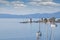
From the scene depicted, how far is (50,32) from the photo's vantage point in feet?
10.7

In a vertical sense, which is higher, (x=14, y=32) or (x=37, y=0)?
(x=37, y=0)

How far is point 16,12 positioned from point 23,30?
36 centimetres

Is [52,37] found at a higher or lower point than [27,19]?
lower

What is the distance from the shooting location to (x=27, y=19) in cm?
337

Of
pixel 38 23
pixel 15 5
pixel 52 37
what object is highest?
pixel 15 5

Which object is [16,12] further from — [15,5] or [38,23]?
[38,23]

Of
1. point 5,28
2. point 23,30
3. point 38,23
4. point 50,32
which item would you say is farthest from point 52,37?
point 5,28

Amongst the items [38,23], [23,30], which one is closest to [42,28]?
[38,23]

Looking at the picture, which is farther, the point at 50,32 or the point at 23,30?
the point at 23,30

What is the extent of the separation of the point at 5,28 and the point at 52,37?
2.96 ft

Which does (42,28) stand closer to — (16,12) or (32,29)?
(32,29)

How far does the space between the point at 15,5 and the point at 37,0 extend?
41 cm

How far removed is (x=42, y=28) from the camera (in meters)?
3.39

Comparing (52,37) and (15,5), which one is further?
(15,5)
